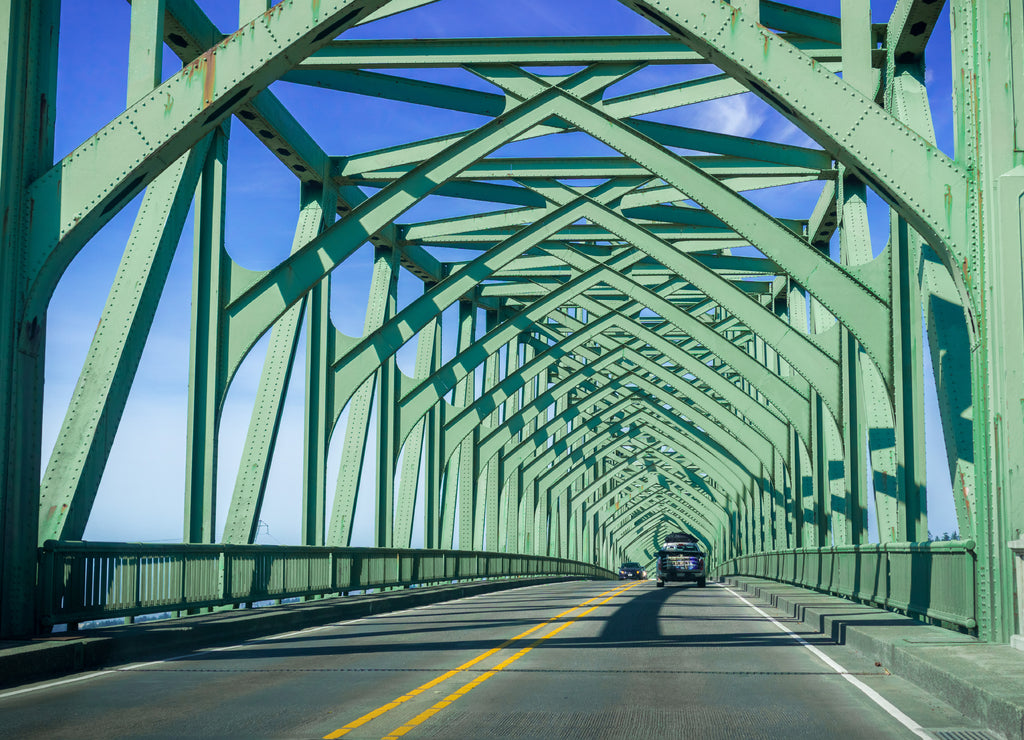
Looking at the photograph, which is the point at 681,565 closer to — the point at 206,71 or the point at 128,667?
the point at 206,71

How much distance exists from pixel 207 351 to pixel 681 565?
31661mm

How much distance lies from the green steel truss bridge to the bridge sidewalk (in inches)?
15.9

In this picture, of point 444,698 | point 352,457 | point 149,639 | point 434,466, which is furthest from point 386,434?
point 444,698

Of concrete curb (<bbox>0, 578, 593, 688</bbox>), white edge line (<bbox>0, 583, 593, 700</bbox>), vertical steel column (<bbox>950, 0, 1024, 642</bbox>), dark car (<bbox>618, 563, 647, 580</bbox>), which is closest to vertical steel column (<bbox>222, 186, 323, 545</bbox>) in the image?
concrete curb (<bbox>0, 578, 593, 688</bbox>)

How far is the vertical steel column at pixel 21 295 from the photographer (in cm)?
1125

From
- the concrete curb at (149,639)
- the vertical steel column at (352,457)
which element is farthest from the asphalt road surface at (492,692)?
the vertical steel column at (352,457)

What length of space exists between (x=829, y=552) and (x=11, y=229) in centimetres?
1530

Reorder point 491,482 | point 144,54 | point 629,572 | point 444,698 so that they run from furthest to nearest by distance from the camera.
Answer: point 629,572 → point 491,482 → point 144,54 → point 444,698

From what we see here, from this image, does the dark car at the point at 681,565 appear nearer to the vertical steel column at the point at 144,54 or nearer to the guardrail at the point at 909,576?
the guardrail at the point at 909,576

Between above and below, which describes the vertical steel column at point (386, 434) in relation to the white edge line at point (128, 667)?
above

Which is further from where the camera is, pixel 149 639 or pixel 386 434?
pixel 386 434

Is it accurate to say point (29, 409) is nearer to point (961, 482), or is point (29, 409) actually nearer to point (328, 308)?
point (961, 482)

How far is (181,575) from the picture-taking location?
46.3 ft

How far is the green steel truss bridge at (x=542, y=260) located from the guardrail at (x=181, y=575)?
0.25ft
